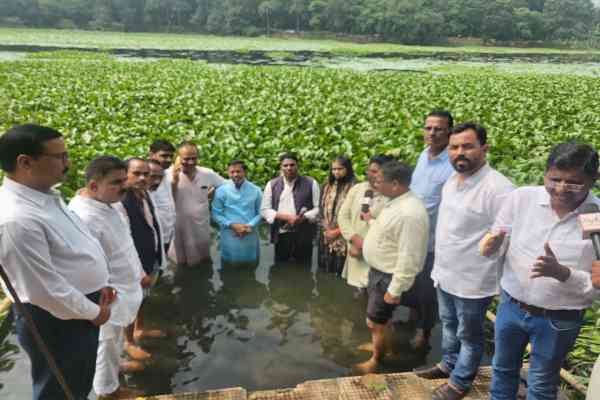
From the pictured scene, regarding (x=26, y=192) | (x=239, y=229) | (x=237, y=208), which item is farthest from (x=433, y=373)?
(x=26, y=192)

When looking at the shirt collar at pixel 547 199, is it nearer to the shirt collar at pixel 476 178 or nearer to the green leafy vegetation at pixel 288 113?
the shirt collar at pixel 476 178

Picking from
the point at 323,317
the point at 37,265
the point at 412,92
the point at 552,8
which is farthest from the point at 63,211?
the point at 552,8

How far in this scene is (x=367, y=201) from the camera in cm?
388

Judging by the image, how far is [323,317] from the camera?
4.38 metres

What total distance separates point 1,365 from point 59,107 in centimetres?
993

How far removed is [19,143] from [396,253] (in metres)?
2.36

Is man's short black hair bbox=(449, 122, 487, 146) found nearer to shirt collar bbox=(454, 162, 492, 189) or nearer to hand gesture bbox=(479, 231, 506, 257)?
shirt collar bbox=(454, 162, 492, 189)

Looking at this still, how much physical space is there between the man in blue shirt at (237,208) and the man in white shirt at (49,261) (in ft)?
8.04

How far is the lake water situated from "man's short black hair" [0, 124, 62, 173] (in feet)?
6.97

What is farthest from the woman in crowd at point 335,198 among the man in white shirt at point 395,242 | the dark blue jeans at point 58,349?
the dark blue jeans at point 58,349

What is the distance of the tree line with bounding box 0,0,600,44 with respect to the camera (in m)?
64.5

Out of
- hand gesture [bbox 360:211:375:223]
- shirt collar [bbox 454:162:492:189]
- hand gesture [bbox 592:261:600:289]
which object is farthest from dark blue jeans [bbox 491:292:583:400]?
hand gesture [bbox 360:211:375:223]

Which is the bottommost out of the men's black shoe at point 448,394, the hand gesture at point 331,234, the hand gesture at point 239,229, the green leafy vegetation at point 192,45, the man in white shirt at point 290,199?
the men's black shoe at point 448,394

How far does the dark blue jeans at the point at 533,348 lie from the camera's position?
2156 millimetres
